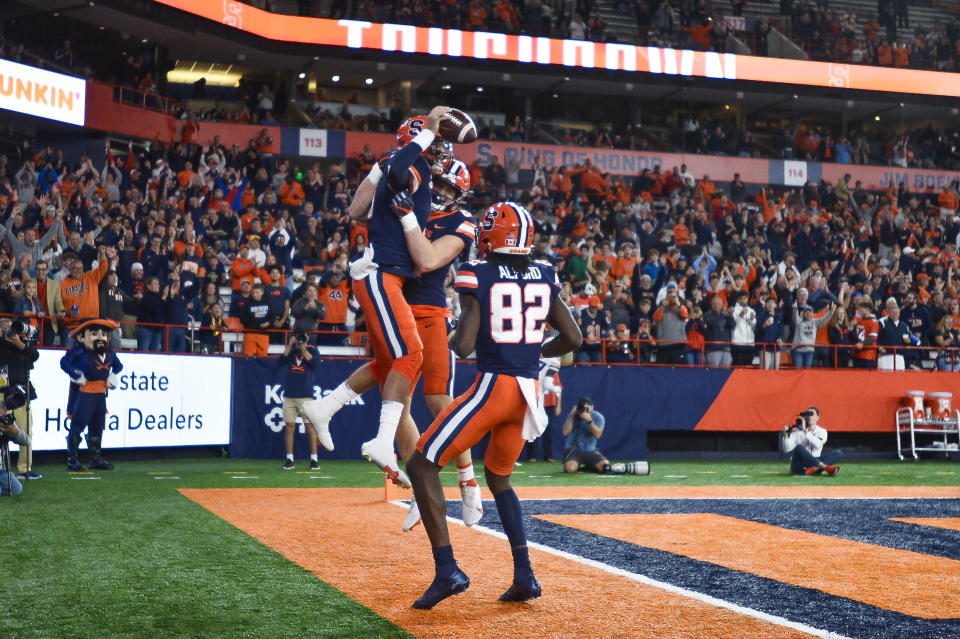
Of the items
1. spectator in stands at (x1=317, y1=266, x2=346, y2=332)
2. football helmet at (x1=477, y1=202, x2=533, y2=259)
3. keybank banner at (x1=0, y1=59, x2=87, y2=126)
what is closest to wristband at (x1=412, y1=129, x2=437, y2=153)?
football helmet at (x1=477, y1=202, x2=533, y2=259)

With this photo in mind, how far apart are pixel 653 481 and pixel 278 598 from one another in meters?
9.40

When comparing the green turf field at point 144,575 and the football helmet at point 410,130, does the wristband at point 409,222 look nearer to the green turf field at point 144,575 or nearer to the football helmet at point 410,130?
the football helmet at point 410,130

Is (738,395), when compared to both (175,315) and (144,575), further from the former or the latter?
(144,575)

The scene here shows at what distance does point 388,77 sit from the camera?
1289 inches

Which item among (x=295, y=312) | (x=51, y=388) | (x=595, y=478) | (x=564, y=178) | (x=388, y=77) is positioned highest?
→ (x=388, y=77)

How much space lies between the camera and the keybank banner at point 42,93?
70.6 feet

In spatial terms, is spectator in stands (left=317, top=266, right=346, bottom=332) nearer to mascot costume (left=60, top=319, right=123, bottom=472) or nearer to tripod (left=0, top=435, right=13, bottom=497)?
mascot costume (left=60, top=319, right=123, bottom=472)

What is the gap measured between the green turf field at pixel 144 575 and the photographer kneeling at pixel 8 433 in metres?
0.19

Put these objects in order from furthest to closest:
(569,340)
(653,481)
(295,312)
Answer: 1. (295,312)
2. (653,481)
3. (569,340)

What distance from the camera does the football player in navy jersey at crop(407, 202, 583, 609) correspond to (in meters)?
5.34

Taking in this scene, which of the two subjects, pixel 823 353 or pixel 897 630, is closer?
pixel 897 630

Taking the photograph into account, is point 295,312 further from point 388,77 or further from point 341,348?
point 388,77

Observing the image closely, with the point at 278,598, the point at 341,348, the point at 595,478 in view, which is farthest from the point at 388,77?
the point at 278,598

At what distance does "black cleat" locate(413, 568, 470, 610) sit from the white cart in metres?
16.2
